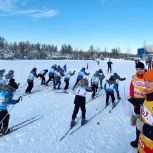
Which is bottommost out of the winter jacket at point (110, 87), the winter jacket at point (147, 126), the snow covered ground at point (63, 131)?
the snow covered ground at point (63, 131)

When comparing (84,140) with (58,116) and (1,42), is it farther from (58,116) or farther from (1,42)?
(1,42)

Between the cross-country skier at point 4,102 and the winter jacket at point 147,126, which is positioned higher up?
the winter jacket at point 147,126

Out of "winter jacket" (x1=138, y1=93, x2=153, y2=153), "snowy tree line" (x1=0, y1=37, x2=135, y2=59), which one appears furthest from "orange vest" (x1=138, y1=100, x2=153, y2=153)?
"snowy tree line" (x1=0, y1=37, x2=135, y2=59)

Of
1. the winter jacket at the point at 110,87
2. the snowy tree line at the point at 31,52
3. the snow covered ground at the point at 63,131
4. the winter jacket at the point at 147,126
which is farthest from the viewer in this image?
the snowy tree line at the point at 31,52

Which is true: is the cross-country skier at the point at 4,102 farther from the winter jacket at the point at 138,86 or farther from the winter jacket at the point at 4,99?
the winter jacket at the point at 138,86

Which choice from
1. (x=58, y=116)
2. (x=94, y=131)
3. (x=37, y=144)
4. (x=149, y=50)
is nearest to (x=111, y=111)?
(x=58, y=116)

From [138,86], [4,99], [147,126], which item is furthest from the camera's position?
[4,99]

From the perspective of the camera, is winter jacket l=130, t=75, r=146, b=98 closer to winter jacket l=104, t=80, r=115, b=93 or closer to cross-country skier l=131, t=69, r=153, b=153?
cross-country skier l=131, t=69, r=153, b=153

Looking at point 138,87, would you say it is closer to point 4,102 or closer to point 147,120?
point 147,120

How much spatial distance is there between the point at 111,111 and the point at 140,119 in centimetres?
939

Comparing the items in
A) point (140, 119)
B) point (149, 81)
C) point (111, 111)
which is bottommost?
point (111, 111)

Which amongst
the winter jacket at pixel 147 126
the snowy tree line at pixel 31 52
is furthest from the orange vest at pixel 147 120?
the snowy tree line at pixel 31 52

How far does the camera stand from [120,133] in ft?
29.8

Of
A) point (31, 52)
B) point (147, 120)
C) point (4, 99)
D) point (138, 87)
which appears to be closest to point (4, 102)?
point (4, 99)
